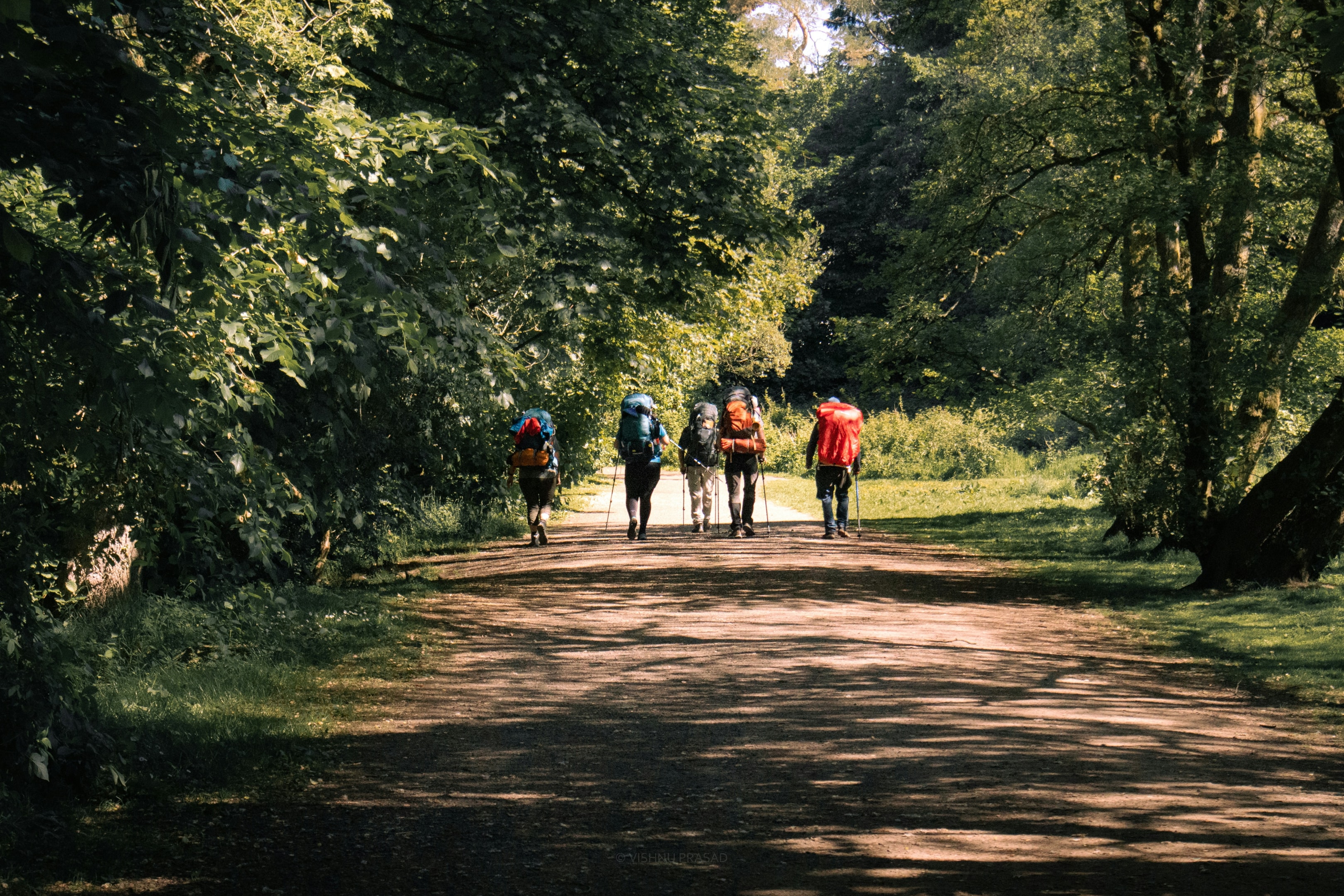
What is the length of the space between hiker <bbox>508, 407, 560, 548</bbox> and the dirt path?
18.5ft

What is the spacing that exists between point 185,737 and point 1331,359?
1186 centimetres

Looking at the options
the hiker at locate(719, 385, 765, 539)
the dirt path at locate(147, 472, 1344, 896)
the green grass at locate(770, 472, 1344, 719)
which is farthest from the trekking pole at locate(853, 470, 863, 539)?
the dirt path at locate(147, 472, 1344, 896)

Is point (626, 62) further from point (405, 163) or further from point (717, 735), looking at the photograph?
point (717, 735)

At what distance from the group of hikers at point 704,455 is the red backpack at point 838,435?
11mm

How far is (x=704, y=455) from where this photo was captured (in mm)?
18828

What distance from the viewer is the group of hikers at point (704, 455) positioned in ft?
57.2

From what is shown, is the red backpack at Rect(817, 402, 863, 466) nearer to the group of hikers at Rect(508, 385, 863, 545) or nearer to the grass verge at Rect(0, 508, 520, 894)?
the group of hikers at Rect(508, 385, 863, 545)

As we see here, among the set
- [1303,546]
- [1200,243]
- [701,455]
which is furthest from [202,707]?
[701,455]

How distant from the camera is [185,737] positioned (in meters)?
6.70

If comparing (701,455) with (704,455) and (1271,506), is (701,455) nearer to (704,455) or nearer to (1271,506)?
(704,455)

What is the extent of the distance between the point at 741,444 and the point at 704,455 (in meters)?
0.56

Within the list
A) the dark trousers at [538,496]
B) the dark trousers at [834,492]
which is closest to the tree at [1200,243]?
the dark trousers at [834,492]

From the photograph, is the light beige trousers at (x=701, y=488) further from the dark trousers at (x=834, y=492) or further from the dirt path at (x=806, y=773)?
the dirt path at (x=806, y=773)

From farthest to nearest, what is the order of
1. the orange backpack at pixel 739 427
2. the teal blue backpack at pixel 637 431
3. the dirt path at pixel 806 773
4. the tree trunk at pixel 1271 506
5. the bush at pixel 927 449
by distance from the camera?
the bush at pixel 927 449
the orange backpack at pixel 739 427
the teal blue backpack at pixel 637 431
the tree trunk at pixel 1271 506
the dirt path at pixel 806 773
